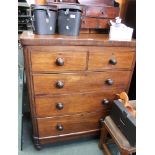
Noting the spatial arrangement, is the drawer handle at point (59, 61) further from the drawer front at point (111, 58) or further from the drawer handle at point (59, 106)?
the drawer handle at point (59, 106)

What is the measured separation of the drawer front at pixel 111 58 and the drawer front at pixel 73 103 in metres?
0.24

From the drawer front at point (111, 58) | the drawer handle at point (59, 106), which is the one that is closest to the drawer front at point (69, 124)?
the drawer handle at point (59, 106)

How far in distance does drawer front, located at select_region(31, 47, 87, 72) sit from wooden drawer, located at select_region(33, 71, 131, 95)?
2.3 inches

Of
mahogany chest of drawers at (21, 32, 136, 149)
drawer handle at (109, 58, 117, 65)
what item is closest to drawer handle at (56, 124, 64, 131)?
mahogany chest of drawers at (21, 32, 136, 149)

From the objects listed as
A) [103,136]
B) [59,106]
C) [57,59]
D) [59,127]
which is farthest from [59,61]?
[103,136]

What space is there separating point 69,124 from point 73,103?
22cm

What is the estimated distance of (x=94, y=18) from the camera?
1.46 m

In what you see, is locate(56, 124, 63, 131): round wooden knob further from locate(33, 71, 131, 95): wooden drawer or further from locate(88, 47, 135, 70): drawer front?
locate(88, 47, 135, 70): drawer front

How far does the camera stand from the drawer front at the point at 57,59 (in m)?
1.12

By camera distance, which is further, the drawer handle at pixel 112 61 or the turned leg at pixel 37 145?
the turned leg at pixel 37 145

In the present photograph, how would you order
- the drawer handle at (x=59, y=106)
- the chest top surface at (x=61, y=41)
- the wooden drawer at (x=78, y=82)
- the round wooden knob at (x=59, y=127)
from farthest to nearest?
the round wooden knob at (x=59, y=127) < the drawer handle at (x=59, y=106) < the wooden drawer at (x=78, y=82) < the chest top surface at (x=61, y=41)

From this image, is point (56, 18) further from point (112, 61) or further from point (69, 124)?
point (69, 124)

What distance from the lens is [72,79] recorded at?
1269 mm
